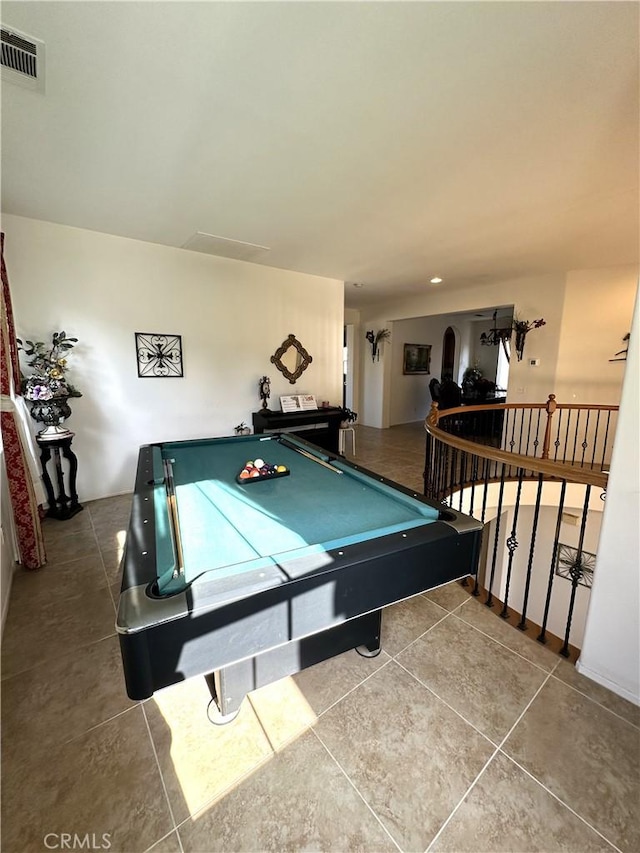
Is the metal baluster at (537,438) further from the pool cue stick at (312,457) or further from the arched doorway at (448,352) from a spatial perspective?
the pool cue stick at (312,457)

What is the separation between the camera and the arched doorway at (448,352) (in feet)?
29.2

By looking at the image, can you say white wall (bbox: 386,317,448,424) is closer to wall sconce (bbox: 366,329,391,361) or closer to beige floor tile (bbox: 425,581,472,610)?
wall sconce (bbox: 366,329,391,361)

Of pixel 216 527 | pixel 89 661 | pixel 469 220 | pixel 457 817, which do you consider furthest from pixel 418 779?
pixel 469 220

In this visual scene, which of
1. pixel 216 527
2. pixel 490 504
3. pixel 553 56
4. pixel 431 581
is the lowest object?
pixel 490 504

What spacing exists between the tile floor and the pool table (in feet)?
0.60

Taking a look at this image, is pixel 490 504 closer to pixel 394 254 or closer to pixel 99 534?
pixel 394 254

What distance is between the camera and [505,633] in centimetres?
190

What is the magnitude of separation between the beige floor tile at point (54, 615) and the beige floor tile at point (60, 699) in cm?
10

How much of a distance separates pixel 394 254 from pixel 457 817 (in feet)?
14.6

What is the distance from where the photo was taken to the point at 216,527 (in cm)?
148

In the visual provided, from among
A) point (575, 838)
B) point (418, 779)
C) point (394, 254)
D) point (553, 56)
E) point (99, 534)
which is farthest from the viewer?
point (394, 254)

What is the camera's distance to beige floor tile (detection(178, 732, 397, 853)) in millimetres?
1050

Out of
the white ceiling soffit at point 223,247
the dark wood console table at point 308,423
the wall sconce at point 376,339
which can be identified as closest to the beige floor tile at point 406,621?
the dark wood console table at point 308,423

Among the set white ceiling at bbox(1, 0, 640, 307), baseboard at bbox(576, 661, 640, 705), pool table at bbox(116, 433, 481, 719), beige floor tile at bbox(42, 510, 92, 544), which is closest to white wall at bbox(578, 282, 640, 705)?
baseboard at bbox(576, 661, 640, 705)
